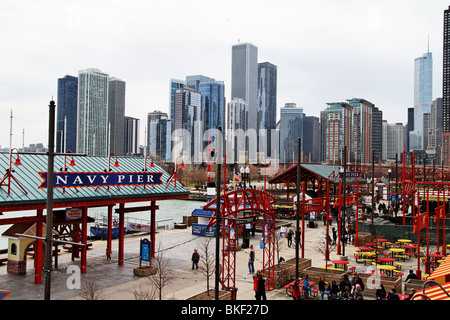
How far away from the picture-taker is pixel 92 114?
9194 cm

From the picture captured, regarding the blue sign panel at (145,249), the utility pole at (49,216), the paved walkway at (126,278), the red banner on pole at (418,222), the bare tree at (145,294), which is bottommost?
the paved walkway at (126,278)

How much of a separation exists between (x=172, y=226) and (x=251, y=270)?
25115 millimetres

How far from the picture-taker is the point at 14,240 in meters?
25.8

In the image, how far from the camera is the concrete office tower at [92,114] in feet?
263

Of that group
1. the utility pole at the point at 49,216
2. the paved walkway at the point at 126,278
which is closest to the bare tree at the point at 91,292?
the paved walkway at the point at 126,278

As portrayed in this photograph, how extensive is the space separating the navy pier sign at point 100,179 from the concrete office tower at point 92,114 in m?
40.9

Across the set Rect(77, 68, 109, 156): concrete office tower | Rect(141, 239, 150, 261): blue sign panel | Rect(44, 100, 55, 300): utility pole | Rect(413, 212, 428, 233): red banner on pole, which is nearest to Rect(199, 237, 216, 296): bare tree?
Rect(141, 239, 150, 261): blue sign panel

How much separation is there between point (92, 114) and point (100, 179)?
229 feet

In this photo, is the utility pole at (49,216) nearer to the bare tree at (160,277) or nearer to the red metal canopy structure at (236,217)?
the bare tree at (160,277)

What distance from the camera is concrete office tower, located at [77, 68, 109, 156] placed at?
263 ft

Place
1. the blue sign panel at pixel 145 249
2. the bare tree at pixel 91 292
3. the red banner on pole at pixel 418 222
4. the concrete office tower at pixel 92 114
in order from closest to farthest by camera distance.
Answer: the bare tree at pixel 91 292 < the red banner on pole at pixel 418 222 < the blue sign panel at pixel 145 249 < the concrete office tower at pixel 92 114

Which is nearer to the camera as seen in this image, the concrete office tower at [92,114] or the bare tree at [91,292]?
the bare tree at [91,292]
